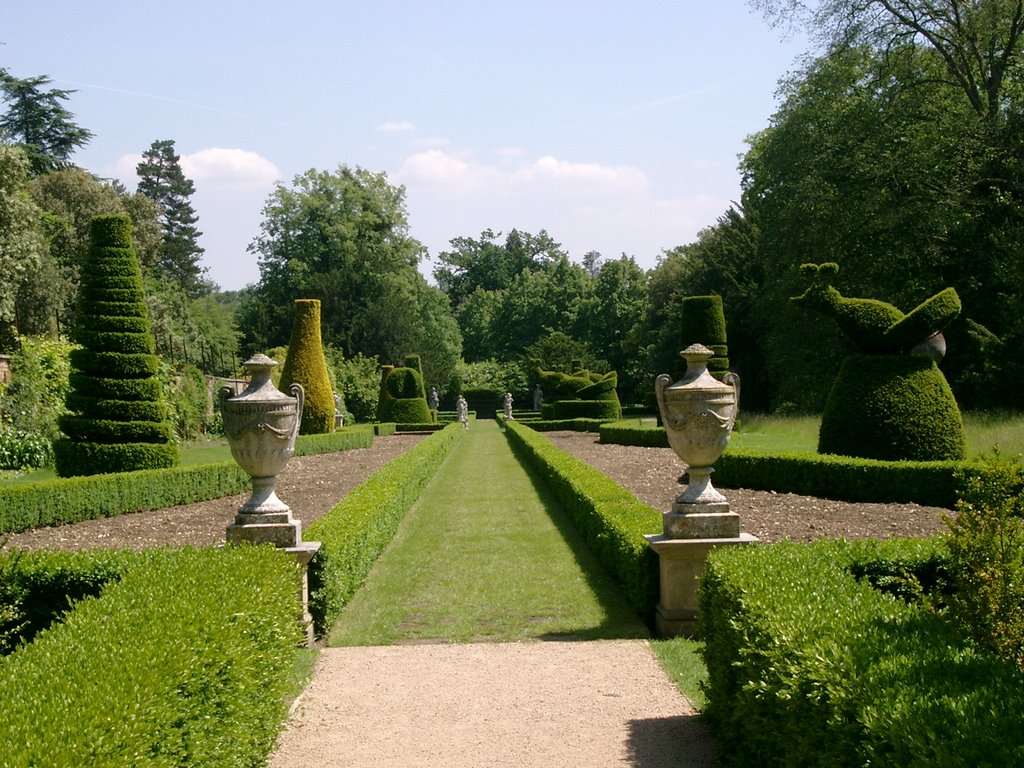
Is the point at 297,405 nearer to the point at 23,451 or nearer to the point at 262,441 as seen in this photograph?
the point at 262,441

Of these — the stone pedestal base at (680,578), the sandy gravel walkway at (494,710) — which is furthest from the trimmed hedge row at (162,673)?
the stone pedestal base at (680,578)

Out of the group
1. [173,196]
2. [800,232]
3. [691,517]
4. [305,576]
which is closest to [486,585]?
[305,576]

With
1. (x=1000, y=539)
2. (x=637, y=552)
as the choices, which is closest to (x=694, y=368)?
(x=637, y=552)

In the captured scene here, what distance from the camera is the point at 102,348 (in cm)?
1588

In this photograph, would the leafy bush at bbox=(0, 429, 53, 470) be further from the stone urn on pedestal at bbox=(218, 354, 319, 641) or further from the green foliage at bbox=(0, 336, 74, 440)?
the stone urn on pedestal at bbox=(218, 354, 319, 641)

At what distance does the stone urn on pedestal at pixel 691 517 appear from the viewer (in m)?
6.71

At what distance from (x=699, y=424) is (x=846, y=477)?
7496 millimetres

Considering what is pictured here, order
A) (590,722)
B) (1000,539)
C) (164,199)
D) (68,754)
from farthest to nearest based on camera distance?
1. (164,199)
2. (590,722)
3. (1000,539)
4. (68,754)

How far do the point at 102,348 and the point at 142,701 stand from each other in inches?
564

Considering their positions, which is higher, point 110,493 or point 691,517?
point 691,517

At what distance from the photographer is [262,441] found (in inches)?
269

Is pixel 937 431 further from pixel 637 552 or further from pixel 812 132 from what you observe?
pixel 812 132

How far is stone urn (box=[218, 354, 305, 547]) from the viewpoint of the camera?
6770mm

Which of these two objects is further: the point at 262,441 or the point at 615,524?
the point at 615,524
